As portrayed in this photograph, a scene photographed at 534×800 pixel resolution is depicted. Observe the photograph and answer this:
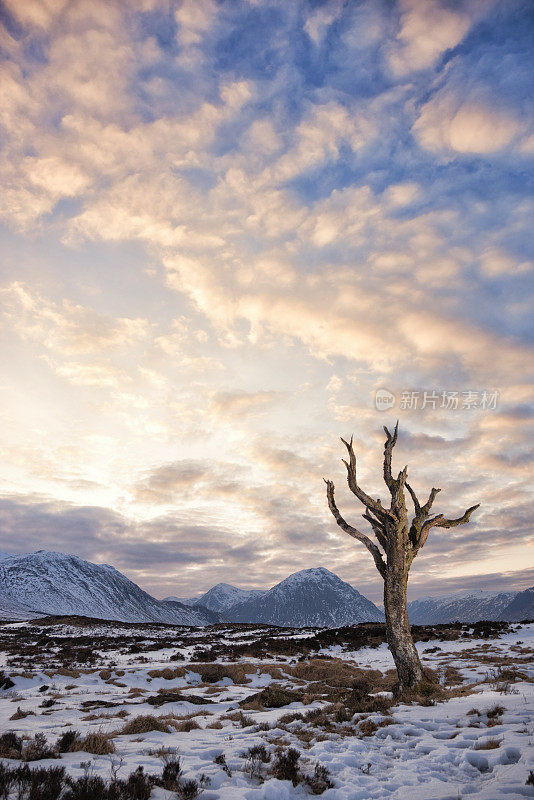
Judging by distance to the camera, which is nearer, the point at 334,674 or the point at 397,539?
the point at 397,539

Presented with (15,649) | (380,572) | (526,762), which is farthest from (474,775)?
(15,649)

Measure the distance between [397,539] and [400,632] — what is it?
9.58 feet

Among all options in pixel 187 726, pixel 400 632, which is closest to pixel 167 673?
pixel 187 726

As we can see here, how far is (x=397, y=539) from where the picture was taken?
13430mm

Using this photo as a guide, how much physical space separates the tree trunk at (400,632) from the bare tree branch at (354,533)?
0.48 metres

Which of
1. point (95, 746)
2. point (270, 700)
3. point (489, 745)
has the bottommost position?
point (270, 700)

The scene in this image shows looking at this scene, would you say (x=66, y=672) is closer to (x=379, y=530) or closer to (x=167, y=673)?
(x=167, y=673)

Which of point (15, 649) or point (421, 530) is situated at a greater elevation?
point (421, 530)

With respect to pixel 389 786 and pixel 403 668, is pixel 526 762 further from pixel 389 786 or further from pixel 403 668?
pixel 403 668

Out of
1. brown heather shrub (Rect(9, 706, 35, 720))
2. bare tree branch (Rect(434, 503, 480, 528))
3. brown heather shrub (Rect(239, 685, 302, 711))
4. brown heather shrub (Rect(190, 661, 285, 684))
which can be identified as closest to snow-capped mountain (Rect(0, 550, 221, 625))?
brown heather shrub (Rect(190, 661, 285, 684))

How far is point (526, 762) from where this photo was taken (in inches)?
242

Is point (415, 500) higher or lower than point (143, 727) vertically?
higher

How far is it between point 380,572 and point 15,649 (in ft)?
111

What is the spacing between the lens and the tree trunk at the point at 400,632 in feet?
41.5
